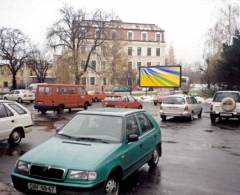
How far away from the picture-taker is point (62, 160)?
181 inches

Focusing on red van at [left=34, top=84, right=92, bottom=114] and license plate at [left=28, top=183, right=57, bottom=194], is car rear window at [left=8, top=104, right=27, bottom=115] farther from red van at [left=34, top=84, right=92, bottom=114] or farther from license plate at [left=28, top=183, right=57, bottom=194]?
red van at [left=34, top=84, right=92, bottom=114]

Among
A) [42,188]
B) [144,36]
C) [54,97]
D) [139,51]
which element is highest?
[144,36]

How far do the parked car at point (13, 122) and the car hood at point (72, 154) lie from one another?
442 cm

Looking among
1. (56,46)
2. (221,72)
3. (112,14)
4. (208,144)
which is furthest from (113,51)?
(208,144)

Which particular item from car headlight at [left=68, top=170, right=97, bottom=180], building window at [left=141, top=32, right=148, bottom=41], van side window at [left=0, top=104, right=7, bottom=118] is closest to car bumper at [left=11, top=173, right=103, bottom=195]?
car headlight at [left=68, top=170, right=97, bottom=180]

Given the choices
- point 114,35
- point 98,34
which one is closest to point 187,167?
point 98,34

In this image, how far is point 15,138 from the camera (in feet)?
31.8

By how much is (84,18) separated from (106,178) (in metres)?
40.8

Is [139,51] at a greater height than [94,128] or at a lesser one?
greater

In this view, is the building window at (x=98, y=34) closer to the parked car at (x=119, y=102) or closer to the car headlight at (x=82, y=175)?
the parked car at (x=119, y=102)

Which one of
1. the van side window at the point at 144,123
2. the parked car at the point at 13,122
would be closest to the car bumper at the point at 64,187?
the van side window at the point at 144,123

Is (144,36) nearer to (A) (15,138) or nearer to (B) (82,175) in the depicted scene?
(A) (15,138)

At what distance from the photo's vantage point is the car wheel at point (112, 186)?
15.5 ft

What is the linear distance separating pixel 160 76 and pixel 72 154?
114 ft
